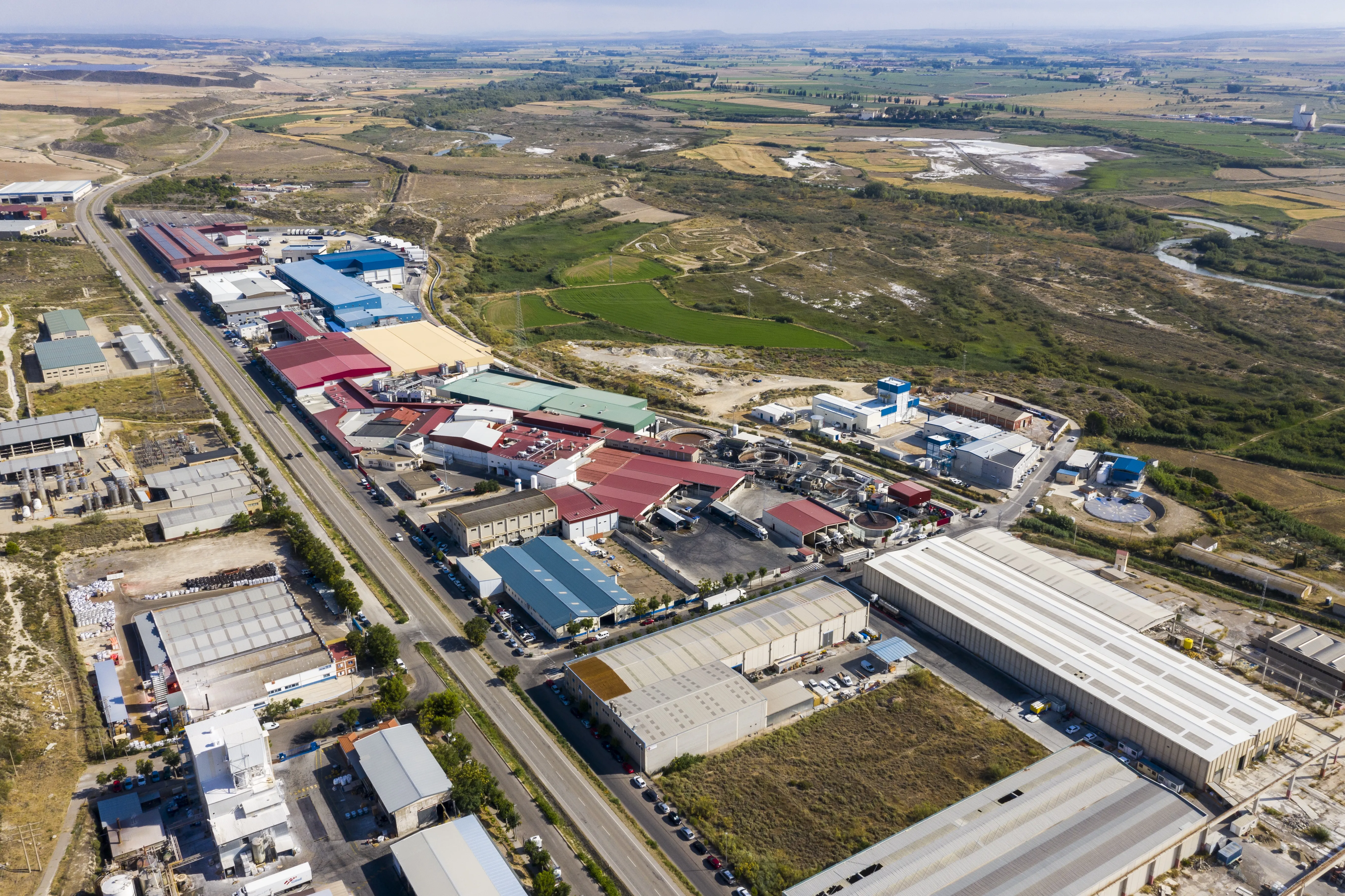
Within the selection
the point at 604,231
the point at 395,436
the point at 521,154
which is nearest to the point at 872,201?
the point at 604,231

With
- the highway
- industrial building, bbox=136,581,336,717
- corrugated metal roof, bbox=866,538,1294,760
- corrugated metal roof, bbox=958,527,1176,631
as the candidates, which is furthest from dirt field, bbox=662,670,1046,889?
industrial building, bbox=136,581,336,717

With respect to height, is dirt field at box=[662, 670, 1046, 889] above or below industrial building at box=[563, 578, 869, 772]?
below

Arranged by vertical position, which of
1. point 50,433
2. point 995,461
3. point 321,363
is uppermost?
point 321,363

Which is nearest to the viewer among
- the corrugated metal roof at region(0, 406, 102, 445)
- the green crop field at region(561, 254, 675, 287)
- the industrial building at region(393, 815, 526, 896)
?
the industrial building at region(393, 815, 526, 896)

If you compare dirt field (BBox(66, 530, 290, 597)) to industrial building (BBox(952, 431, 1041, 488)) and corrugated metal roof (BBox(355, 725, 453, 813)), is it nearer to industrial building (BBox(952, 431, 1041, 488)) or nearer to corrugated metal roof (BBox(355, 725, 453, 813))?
corrugated metal roof (BBox(355, 725, 453, 813))

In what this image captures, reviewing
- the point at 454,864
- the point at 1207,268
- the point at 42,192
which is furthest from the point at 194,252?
the point at 1207,268

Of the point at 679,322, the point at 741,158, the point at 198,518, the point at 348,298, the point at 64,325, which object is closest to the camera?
the point at 198,518

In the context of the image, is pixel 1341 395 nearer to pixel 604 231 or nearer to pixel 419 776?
pixel 419 776

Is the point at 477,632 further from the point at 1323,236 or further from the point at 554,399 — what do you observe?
the point at 1323,236
